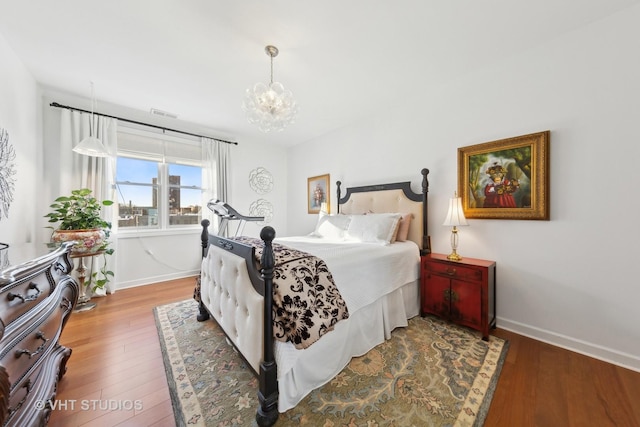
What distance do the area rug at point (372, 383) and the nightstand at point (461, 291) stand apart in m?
0.16

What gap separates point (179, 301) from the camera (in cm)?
288

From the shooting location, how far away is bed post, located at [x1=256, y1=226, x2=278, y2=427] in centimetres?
124

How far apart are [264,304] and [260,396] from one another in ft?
1.62

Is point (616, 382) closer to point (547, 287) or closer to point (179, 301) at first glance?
point (547, 287)

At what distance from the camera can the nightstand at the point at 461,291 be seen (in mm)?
2014

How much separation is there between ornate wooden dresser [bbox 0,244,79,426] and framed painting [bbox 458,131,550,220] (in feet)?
10.4

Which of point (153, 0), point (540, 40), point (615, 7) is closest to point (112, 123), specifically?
point (153, 0)

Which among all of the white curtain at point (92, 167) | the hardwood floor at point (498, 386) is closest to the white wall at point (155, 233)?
the white curtain at point (92, 167)

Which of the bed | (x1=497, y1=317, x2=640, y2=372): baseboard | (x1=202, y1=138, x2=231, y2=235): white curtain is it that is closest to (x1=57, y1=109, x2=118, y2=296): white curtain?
(x1=202, y1=138, x2=231, y2=235): white curtain

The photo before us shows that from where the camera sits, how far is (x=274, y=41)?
1.99 meters

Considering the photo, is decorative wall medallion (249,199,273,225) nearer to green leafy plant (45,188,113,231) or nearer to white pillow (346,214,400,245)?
green leafy plant (45,188,113,231)

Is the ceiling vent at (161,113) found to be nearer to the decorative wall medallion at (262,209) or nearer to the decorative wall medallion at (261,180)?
the decorative wall medallion at (261,180)

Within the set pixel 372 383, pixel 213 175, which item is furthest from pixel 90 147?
pixel 372 383

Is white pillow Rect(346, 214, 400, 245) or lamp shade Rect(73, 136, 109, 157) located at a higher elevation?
lamp shade Rect(73, 136, 109, 157)
